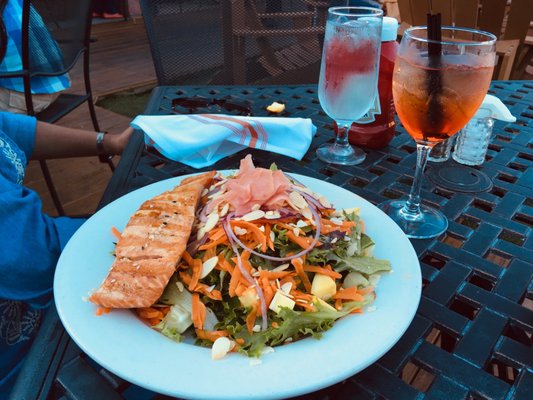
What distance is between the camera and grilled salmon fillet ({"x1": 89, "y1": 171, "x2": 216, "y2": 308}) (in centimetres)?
66

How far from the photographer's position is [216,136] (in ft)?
3.90

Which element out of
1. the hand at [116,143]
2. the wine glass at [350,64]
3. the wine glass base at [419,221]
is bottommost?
the hand at [116,143]

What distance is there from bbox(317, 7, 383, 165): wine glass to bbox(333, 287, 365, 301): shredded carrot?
22.7 inches

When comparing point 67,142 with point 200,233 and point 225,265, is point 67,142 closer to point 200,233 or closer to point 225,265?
point 200,233

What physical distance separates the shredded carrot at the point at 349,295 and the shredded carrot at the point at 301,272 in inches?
2.0

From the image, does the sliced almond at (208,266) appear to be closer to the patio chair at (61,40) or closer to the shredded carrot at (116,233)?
the shredded carrot at (116,233)

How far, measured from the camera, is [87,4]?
8.33 ft

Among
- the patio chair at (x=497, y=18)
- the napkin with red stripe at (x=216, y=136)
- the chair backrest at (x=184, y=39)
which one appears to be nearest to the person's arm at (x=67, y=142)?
the napkin with red stripe at (x=216, y=136)

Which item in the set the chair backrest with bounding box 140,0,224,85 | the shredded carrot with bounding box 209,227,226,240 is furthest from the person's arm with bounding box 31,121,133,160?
the shredded carrot with bounding box 209,227,226,240

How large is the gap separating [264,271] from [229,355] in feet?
0.50

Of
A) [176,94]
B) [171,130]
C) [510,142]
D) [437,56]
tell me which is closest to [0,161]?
[171,130]

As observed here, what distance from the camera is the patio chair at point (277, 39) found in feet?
7.79

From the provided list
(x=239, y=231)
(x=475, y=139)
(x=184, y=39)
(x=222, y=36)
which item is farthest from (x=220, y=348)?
(x=222, y=36)

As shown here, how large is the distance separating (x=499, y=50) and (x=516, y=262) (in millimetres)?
3008
